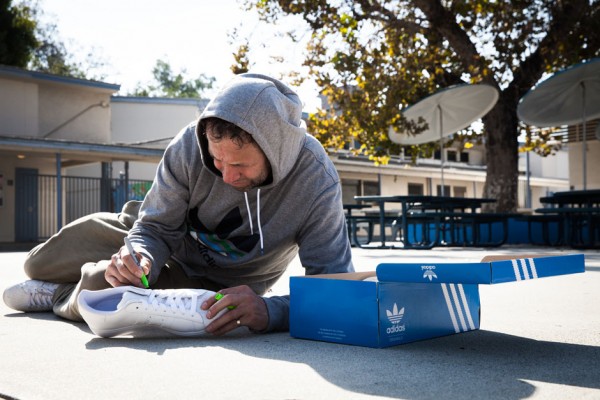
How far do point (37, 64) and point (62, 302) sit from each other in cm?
3982

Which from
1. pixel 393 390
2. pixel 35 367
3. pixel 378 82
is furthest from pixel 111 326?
pixel 378 82

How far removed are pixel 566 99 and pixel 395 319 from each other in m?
10.4

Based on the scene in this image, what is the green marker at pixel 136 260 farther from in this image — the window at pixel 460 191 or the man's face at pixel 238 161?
the window at pixel 460 191

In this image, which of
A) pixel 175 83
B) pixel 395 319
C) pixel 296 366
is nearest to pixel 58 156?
pixel 395 319

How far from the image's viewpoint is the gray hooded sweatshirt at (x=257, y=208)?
2549mm

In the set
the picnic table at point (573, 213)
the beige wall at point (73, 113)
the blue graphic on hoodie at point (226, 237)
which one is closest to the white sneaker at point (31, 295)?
the blue graphic on hoodie at point (226, 237)

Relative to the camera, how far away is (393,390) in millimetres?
1620

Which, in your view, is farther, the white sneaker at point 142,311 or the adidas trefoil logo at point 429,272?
the white sneaker at point 142,311

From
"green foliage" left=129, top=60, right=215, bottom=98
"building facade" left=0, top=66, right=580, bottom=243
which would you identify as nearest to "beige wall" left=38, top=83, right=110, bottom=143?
"building facade" left=0, top=66, right=580, bottom=243

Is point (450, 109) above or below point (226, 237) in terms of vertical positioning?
above

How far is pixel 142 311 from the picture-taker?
232cm

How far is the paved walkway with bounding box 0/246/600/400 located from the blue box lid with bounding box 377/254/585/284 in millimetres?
234

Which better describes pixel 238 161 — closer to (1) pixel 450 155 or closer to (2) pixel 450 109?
(2) pixel 450 109

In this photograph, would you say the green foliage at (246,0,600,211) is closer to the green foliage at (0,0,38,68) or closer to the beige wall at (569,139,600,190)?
the beige wall at (569,139,600,190)
